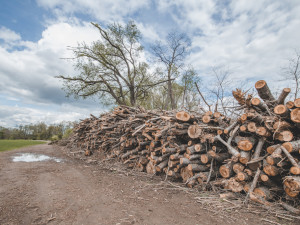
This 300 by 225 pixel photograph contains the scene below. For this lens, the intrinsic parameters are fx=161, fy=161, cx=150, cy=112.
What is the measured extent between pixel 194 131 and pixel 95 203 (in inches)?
94.2

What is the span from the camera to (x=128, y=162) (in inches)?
218

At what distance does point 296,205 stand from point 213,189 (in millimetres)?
1213

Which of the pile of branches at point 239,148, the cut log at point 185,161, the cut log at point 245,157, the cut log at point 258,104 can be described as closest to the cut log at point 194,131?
the pile of branches at point 239,148

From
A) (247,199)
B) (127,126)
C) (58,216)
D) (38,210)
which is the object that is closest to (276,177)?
(247,199)

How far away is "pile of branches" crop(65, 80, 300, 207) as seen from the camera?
2609mm

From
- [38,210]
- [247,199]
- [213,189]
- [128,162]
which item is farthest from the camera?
[128,162]

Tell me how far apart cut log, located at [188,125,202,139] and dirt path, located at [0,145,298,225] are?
1.19 metres

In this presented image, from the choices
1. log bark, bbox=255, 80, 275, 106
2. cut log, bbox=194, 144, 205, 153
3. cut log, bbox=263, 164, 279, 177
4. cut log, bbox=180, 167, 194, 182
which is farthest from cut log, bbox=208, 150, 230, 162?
log bark, bbox=255, 80, 275, 106

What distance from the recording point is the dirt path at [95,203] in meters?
2.22

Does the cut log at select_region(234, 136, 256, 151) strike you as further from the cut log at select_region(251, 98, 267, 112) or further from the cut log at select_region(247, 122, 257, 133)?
the cut log at select_region(251, 98, 267, 112)

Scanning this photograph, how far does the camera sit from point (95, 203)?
8.75 ft

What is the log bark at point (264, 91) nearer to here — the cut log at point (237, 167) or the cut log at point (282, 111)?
the cut log at point (282, 111)

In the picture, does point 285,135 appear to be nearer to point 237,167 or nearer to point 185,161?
point 237,167

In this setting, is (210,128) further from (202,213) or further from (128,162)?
(128,162)
